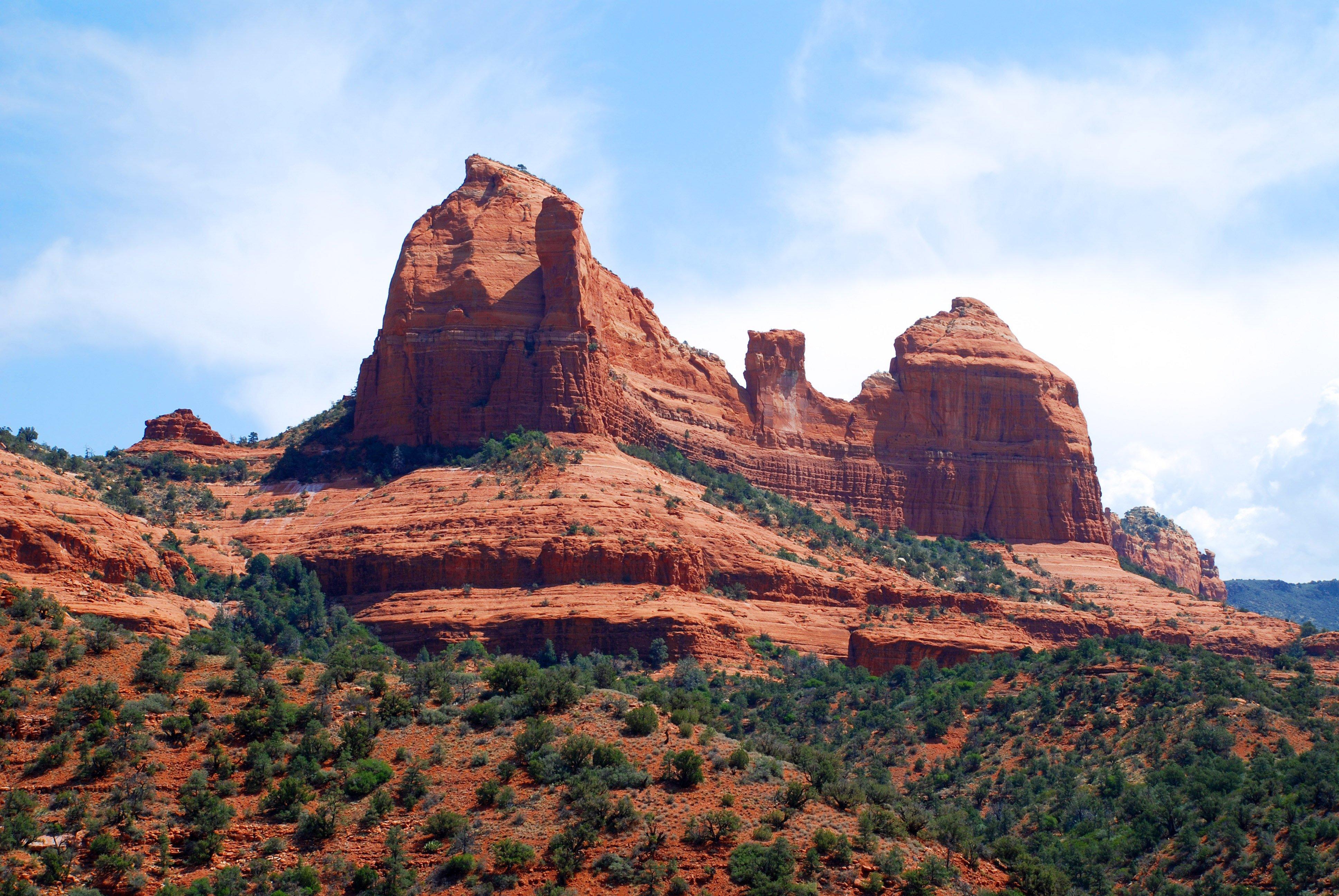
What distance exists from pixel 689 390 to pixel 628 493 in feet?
82.2

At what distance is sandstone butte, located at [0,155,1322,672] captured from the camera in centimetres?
7556

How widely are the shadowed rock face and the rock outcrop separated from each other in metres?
31.6

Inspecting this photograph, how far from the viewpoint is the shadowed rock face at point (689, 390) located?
93625mm

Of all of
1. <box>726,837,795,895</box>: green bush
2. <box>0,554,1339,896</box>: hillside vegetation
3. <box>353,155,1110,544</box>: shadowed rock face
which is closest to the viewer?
<box>726,837,795,895</box>: green bush

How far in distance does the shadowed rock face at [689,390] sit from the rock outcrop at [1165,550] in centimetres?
3164

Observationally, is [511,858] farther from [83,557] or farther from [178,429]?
[178,429]

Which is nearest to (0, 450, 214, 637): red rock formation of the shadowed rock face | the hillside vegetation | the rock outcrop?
the hillside vegetation

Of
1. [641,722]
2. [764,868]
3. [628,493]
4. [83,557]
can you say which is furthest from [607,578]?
[764,868]

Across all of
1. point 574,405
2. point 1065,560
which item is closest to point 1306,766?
point 574,405

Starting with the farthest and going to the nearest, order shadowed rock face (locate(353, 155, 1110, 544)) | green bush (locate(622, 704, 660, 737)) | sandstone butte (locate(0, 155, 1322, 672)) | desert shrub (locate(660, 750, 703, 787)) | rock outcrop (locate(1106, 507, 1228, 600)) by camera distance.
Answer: rock outcrop (locate(1106, 507, 1228, 600)) < shadowed rock face (locate(353, 155, 1110, 544)) < sandstone butte (locate(0, 155, 1322, 672)) < green bush (locate(622, 704, 660, 737)) < desert shrub (locate(660, 750, 703, 787))

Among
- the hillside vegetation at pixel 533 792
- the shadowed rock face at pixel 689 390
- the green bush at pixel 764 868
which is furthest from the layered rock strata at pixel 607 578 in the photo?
the green bush at pixel 764 868

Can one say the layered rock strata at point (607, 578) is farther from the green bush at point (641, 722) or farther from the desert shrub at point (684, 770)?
the desert shrub at point (684, 770)

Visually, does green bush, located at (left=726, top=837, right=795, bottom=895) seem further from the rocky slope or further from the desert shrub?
the rocky slope

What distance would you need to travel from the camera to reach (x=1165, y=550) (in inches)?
6407
